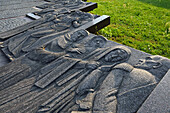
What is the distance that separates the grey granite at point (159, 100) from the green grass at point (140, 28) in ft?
8.68

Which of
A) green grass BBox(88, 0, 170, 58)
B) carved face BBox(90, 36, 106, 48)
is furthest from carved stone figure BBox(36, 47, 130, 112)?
green grass BBox(88, 0, 170, 58)

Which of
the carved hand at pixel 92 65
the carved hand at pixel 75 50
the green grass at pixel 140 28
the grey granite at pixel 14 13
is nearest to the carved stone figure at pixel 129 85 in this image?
the carved hand at pixel 92 65

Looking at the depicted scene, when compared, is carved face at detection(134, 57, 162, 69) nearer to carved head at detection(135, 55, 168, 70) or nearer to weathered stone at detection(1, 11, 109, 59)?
carved head at detection(135, 55, 168, 70)

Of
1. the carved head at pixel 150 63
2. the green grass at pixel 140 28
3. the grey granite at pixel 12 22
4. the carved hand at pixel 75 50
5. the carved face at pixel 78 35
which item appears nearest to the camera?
the carved head at pixel 150 63

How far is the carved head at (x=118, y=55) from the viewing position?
2775mm

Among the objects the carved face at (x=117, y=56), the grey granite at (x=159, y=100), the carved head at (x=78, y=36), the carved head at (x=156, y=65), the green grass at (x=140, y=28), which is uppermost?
the carved head at (x=78, y=36)

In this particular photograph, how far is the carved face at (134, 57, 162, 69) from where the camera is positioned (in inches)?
98.7

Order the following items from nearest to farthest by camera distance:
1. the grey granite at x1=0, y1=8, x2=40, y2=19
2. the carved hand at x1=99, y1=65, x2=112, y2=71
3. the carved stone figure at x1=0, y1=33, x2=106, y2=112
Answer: the carved stone figure at x1=0, y1=33, x2=106, y2=112
the carved hand at x1=99, y1=65, x2=112, y2=71
the grey granite at x1=0, y1=8, x2=40, y2=19

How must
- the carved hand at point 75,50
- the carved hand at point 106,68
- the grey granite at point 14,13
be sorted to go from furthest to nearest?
the grey granite at point 14,13 < the carved hand at point 75,50 < the carved hand at point 106,68

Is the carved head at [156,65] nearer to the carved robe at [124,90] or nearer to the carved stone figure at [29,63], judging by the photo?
the carved robe at [124,90]

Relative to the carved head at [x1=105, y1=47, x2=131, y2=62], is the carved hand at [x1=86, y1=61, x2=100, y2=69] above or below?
below

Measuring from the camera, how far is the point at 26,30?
194 inches

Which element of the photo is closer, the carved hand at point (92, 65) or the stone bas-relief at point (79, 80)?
the stone bas-relief at point (79, 80)

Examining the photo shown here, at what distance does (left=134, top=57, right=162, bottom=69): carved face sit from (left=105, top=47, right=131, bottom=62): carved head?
30 cm
